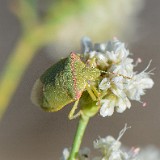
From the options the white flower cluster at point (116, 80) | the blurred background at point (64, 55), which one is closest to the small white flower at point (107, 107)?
the white flower cluster at point (116, 80)

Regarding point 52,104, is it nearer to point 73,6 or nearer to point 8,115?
point 73,6

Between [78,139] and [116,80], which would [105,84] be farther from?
[78,139]

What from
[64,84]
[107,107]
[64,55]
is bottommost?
[64,55]

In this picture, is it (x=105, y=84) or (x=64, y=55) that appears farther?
(x=64, y=55)

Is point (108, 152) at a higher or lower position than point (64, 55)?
higher

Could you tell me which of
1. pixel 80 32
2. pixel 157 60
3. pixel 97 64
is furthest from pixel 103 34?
pixel 157 60

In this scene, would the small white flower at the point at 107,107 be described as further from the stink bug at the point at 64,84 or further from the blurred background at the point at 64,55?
the blurred background at the point at 64,55

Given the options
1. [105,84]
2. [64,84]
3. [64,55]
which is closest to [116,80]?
[105,84]
